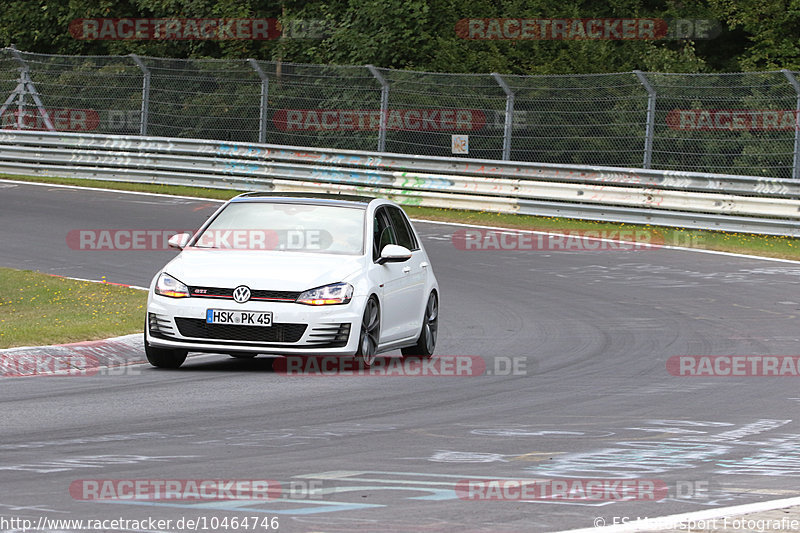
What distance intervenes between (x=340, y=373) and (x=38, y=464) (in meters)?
4.48

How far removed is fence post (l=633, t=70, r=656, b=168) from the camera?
24.4 metres

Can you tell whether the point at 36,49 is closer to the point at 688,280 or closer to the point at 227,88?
the point at 227,88

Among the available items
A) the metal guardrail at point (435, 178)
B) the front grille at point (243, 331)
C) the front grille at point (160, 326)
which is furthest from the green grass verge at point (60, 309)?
the metal guardrail at point (435, 178)

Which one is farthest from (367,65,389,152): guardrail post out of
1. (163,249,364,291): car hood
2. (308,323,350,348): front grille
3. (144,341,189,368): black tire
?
(308,323,350,348): front grille

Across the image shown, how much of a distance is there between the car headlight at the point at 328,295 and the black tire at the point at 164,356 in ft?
3.84

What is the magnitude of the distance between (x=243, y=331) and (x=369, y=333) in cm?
111

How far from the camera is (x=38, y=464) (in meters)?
7.30

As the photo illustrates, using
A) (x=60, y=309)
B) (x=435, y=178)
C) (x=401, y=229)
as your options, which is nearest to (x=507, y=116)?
(x=435, y=178)

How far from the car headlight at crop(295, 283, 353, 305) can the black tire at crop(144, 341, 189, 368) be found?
1.17 m

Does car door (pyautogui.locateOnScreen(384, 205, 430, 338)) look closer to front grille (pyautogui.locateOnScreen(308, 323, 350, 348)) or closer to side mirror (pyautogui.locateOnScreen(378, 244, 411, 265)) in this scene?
side mirror (pyautogui.locateOnScreen(378, 244, 411, 265))

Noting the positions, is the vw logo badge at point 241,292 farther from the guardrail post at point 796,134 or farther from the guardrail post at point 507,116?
the guardrail post at point 507,116

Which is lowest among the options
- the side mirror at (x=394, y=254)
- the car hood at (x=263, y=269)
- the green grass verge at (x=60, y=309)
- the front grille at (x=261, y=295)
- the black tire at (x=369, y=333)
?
the green grass verge at (x=60, y=309)

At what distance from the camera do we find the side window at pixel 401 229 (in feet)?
43.5

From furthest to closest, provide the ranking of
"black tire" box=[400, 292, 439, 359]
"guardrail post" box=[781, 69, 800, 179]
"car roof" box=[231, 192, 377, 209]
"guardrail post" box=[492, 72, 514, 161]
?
"guardrail post" box=[492, 72, 514, 161] → "guardrail post" box=[781, 69, 800, 179] → "black tire" box=[400, 292, 439, 359] → "car roof" box=[231, 192, 377, 209]
